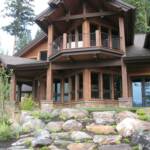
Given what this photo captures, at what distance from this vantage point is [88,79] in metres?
17.3

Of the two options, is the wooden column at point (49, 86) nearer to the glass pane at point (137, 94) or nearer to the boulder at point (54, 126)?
the glass pane at point (137, 94)

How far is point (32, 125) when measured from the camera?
12.2m

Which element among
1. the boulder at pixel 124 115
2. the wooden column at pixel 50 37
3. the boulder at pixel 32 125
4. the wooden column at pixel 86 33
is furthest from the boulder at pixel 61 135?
the wooden column at pixel 50 37

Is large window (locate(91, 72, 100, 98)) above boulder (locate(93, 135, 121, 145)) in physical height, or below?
above

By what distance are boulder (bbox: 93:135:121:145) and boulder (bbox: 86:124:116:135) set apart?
817 millimetres

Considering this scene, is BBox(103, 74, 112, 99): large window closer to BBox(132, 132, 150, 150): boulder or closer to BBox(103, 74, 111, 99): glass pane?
BBox(103, 74, 111, 99): glass pane

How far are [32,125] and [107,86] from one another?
23.6 ft

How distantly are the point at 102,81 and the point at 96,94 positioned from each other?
864 millimetres

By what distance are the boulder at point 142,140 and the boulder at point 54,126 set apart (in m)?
3.40

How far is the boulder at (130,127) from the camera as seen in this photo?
10242 millimetres

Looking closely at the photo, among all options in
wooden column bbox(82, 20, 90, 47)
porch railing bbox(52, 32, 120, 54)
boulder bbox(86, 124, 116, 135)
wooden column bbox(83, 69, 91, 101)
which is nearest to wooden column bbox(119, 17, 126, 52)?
porch railing bbox(52, 32, 120, 54)

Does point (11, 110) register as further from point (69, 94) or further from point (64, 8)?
point (64, 8)

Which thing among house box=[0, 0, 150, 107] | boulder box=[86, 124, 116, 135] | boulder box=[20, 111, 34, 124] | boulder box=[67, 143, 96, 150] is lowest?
boulder box=[67, 143, 96, 150]

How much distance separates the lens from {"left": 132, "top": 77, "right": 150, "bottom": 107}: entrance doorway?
1889 cm
